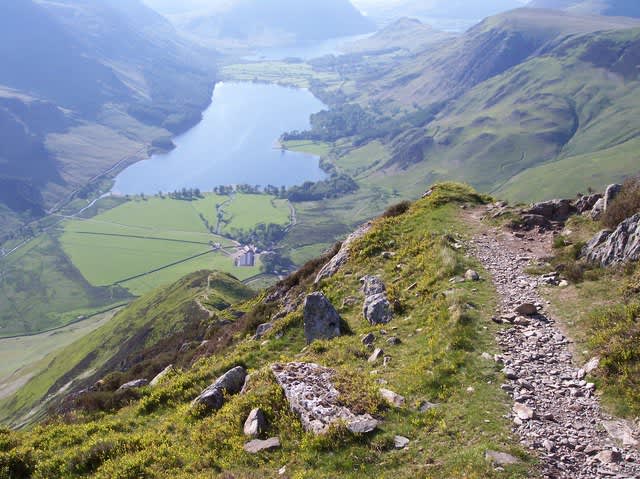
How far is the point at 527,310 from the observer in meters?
22.5

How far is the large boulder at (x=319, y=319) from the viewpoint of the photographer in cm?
2720

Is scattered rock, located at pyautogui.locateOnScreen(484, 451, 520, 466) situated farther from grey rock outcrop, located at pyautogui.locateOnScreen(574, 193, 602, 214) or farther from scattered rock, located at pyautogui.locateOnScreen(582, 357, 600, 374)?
grey rock outcrop, located at pyautogui.locateOnScreen(574, 193, 602, 214)

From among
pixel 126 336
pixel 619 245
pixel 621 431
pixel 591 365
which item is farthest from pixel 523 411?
pixel 126 336

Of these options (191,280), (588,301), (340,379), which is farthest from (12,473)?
(191,280)

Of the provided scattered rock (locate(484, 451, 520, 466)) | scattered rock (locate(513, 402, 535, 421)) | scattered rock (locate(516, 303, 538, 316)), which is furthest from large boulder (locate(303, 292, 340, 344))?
scattered rock (locate(484, 451, 520, 466))

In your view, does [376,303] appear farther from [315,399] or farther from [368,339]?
[315,399]

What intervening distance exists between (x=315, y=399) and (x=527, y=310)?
11432 mm

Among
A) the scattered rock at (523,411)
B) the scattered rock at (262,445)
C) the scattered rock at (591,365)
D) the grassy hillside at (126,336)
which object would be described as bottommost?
the grassy hillside at (126,336)

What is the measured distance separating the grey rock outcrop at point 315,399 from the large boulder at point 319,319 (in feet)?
21.9

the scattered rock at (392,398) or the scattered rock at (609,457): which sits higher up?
the scattered rock at (392,398)

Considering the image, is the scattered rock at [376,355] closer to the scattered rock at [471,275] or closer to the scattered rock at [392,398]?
the scattered rock at [392,398]

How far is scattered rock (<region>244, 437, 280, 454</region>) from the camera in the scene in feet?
53.3

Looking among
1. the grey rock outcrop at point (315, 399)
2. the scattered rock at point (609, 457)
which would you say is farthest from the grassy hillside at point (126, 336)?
the scattered rock at point (609, 457)

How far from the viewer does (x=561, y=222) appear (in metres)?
35.8
